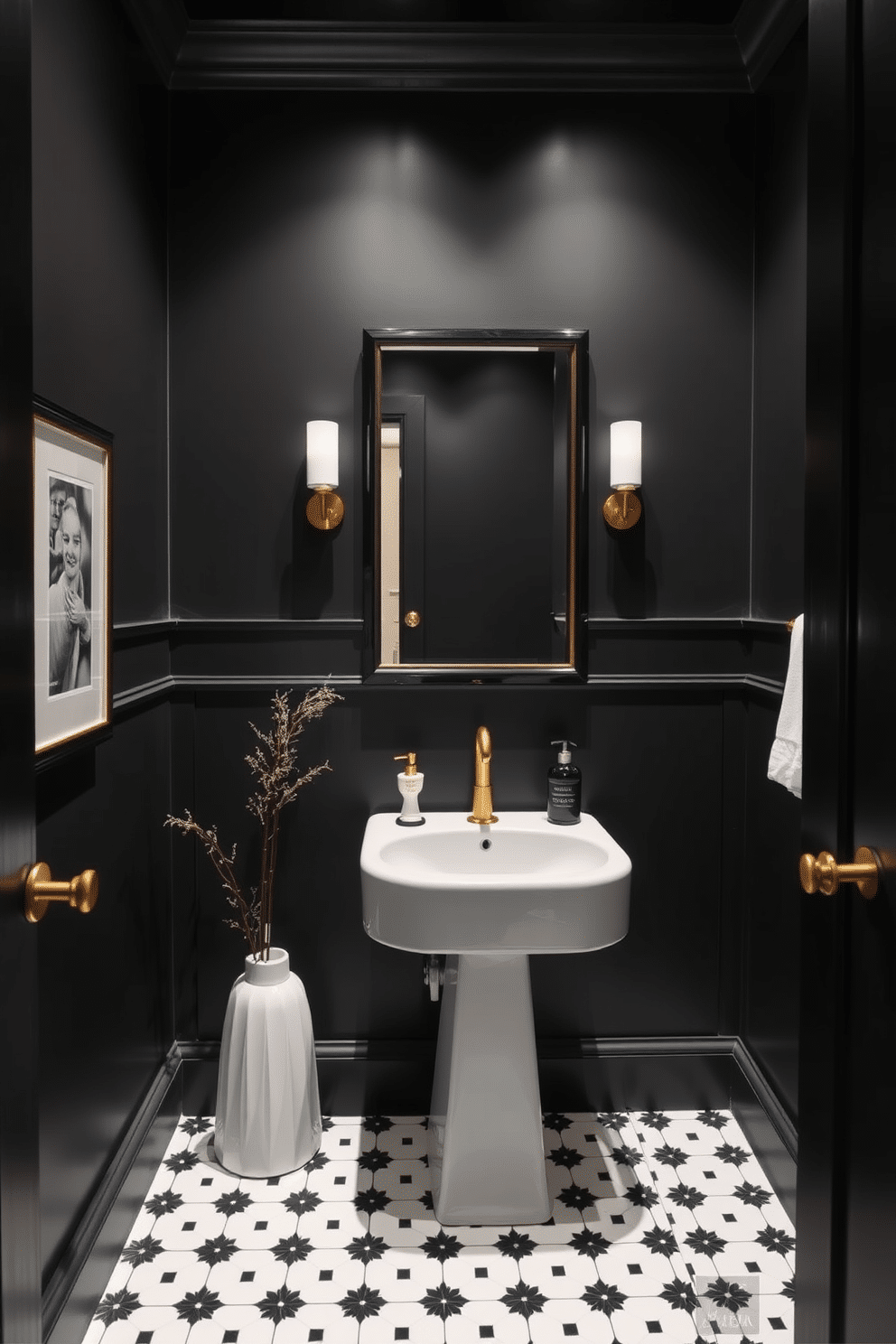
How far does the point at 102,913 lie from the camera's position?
5.32ft

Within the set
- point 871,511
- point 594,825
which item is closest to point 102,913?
point 594,825

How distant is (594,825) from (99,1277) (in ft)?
3.95

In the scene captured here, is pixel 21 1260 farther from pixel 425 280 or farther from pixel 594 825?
pixel 425 280

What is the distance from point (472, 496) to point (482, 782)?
611mm

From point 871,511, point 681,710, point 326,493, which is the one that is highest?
point 326,493

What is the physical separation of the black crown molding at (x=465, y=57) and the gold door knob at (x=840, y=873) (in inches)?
69.9

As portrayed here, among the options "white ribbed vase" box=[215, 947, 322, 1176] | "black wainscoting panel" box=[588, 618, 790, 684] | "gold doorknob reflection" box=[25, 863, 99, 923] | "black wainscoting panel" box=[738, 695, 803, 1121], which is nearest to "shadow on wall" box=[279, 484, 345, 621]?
"black wainscoting panel" box=[588, 618, 790, 684]

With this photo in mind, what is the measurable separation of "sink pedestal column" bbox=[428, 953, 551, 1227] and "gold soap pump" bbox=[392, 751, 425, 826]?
0.33 meters

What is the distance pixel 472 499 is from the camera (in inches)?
78.0

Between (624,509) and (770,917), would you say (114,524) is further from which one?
(770,917)

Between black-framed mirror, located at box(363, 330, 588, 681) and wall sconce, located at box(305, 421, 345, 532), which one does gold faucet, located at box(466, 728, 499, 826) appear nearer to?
black-framed mirror, located at box(363, 330, 588, 681)

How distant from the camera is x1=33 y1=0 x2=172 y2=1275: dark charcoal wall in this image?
54.4 inches

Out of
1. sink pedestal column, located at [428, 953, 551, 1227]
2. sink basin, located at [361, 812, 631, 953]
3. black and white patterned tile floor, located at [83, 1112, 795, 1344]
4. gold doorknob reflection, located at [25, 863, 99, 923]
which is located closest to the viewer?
gold doorknob reflection, located at [25, 863, 99, 923]

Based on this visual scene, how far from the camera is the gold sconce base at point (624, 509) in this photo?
2.03 metres
